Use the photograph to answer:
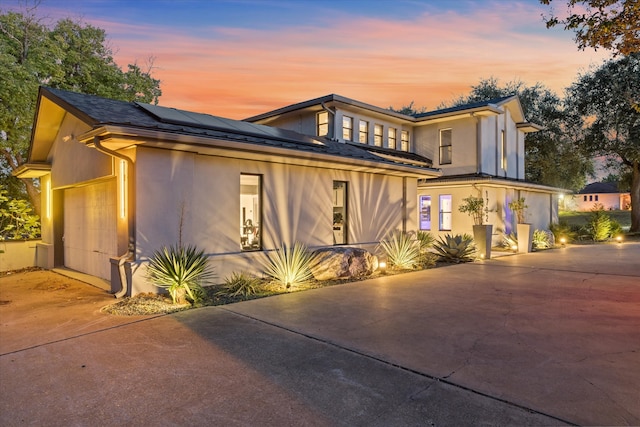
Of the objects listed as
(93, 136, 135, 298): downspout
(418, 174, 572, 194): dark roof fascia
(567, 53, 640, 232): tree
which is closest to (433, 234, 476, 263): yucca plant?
(418, 174, 572, 194): dark roof fascia

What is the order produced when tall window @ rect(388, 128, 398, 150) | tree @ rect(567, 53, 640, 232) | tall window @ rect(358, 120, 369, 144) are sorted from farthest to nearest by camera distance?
tree @ rect(567, 53, 640, 232) < tall window @ rect(388, 128, 398, 150) < tall window @ rect(358, 120, 369, 144)

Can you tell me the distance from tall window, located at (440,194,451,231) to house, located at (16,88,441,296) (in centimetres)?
542

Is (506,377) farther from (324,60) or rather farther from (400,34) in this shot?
(324,60)

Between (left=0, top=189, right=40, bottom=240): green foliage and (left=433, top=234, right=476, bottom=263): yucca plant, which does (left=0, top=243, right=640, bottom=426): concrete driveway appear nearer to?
(left=433, top=234, right=476, bottom=263): yucca plant

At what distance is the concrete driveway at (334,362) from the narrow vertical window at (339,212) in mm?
4061

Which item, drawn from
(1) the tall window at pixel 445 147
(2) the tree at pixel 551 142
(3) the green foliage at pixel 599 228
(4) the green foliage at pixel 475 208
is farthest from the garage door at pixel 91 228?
(2) the tree at pixel 551 142

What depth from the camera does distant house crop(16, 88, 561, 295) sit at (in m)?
7.57

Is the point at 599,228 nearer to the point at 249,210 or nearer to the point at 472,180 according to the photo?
the point at 472,180

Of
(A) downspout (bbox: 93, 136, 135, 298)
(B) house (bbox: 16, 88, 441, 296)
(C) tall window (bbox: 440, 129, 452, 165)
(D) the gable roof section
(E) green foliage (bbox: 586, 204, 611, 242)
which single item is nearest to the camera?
(D) the gable roof section

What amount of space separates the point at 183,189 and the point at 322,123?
1015 cm

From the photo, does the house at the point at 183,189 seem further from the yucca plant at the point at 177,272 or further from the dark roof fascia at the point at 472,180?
the dark roof fascia at the point at 472,180

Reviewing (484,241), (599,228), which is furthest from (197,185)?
(599,228)

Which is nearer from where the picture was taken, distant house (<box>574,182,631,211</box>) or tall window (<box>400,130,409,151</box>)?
tall window (<box>400,130,409,151</box>)

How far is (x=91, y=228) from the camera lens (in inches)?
402
